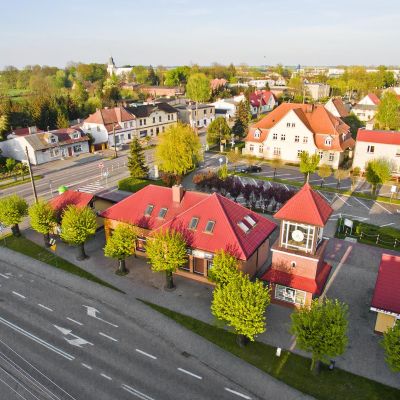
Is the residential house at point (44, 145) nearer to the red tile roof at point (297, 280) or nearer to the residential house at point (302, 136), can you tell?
the residential house at point (302, 136)

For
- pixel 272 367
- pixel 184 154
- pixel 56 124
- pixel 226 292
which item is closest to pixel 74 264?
pixel 226 292

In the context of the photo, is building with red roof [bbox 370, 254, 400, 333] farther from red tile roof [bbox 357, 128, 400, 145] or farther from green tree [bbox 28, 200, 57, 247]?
red tile roof [bbox 357, 128, 400, 145]

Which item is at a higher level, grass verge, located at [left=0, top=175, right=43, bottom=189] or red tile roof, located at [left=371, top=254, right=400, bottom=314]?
red tile roof, located at [left=371, top=254, right=400, bottom=314]

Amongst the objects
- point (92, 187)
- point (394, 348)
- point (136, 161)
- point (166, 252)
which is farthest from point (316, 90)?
point (394, 348)

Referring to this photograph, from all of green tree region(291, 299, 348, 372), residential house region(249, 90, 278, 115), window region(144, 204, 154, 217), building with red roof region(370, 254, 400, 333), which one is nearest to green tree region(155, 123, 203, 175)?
window region(144, 204, 154, 217)

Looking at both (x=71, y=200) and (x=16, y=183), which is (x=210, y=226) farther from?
(x=16, y=183)
